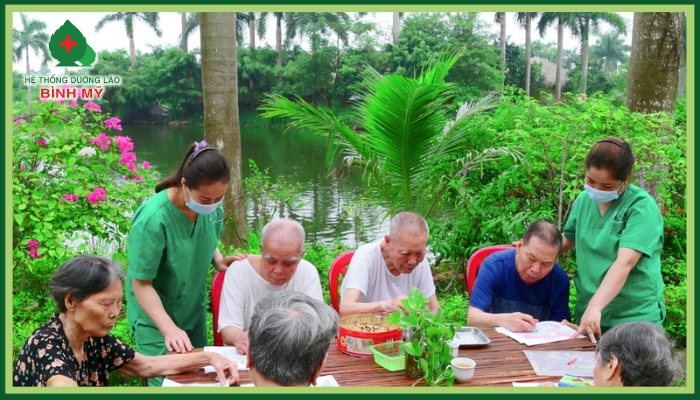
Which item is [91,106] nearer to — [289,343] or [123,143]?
[123,143]

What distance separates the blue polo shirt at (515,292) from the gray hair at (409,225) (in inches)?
19.8

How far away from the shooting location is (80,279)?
201cm

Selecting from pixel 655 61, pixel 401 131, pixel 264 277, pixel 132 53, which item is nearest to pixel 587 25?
pixel 132 53

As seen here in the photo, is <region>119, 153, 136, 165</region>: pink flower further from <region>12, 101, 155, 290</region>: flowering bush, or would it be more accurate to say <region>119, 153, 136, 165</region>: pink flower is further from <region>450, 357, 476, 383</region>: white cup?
<region>450, 357, 476, 383</region>: white cup

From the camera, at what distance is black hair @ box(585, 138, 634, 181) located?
2629 millimetres

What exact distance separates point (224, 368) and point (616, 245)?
185cm

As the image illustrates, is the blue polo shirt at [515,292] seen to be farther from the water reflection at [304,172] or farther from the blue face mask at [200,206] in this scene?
the water reflection at [304,172]

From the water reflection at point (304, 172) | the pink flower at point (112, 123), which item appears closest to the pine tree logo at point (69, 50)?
the pink flower at point (112, 123)

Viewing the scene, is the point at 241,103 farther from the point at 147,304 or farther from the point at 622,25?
the point at 147,304

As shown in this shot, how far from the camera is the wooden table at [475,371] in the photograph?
217cm

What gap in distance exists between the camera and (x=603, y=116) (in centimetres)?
451

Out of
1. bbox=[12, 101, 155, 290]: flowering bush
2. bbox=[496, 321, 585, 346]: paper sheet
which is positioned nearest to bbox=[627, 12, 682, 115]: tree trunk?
A: bbox=[496, 321, 585, 346]: paper sheet

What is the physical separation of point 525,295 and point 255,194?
147 inches

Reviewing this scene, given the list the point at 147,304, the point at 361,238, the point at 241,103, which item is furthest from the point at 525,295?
the point at 241,103
